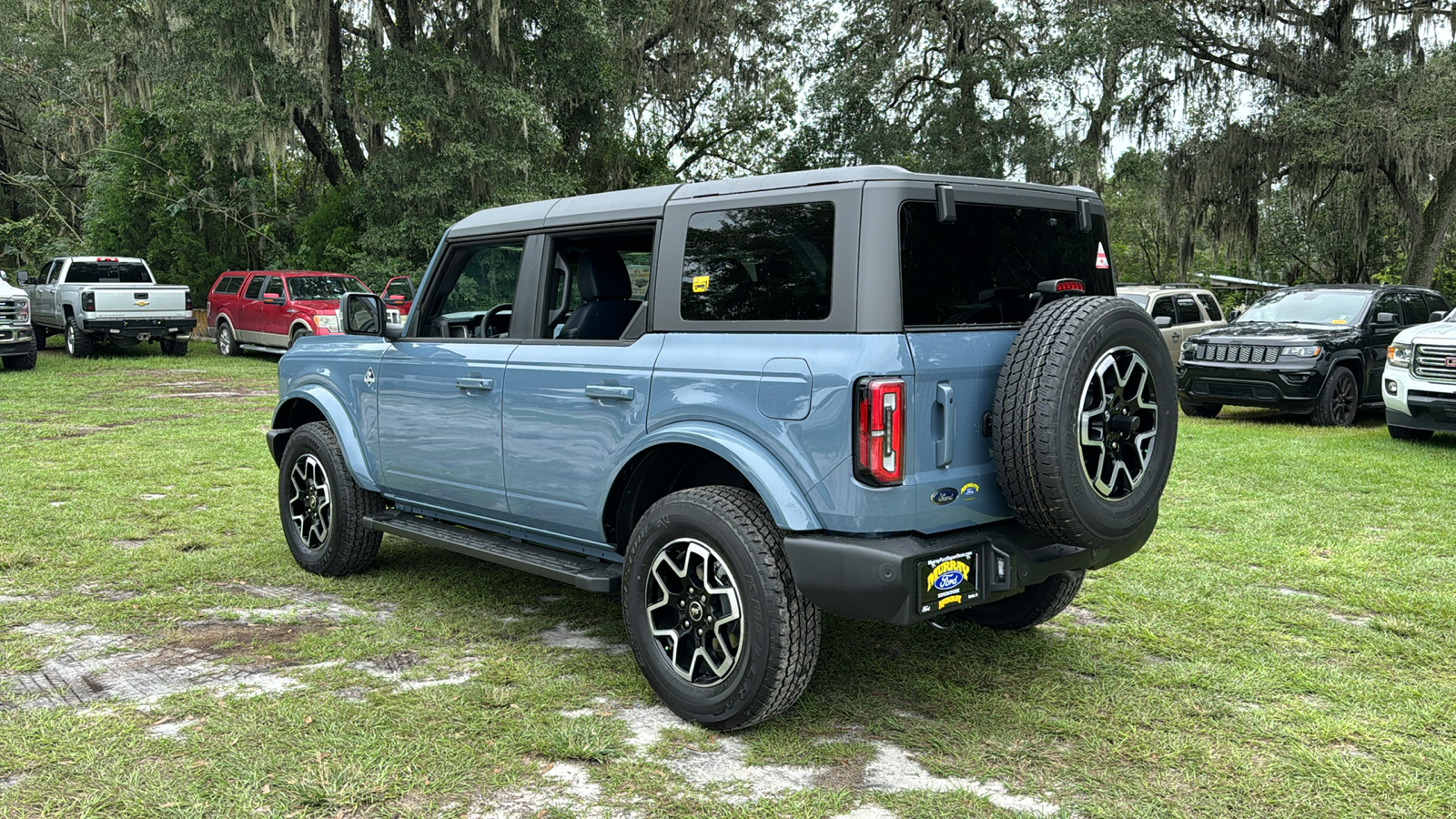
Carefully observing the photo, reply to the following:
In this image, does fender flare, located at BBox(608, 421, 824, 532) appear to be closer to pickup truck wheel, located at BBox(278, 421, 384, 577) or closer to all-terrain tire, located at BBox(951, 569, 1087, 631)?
all-terrain tire, located at BBox(951, 569, 1087, 631)

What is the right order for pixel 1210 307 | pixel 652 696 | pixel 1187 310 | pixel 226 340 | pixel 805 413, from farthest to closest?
pixel 226 340
pixel 1210 307
pixel 1187 310
pixel 652 696
pixel 805 413

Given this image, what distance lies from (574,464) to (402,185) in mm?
18792

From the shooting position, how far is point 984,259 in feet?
13.1

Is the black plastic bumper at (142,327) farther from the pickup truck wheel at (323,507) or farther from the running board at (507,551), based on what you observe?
the running board at (507,551)

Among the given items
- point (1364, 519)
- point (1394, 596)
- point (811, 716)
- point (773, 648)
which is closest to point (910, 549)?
point (773, 648)

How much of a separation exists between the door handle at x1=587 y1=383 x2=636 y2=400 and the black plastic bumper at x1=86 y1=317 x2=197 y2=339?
18639 millimetres

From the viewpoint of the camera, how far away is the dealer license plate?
3525 millimetres

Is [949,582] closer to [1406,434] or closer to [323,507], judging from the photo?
[323,507]

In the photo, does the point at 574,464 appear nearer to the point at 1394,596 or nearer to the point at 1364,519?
the point at 1394,596

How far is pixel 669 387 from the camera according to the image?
402 cm

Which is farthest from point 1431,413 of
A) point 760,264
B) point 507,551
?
point 507,551

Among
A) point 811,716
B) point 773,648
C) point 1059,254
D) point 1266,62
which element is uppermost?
point 1266,62

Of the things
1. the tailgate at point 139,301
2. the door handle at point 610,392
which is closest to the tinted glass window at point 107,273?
the tailgate at point 139,301

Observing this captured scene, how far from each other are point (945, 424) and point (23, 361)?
18436 mm
